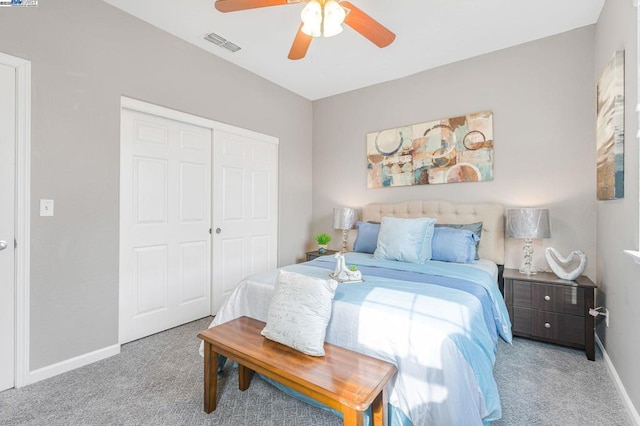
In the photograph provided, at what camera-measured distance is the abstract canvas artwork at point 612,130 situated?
190cm

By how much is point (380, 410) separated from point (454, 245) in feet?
5.95

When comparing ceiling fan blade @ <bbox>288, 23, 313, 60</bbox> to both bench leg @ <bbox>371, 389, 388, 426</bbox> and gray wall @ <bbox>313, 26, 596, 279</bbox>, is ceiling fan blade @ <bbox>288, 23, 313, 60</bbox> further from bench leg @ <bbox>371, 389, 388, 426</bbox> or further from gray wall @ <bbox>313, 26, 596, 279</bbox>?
bench leg @ <bbox>371, 389, 388, 426</bbox>

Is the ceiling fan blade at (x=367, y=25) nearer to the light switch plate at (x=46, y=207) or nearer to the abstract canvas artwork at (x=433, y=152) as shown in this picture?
the abstract canvas artwork at (x=433, y=152)

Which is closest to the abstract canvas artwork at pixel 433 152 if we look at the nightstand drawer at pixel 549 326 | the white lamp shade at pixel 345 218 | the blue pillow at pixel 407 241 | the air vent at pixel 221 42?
the white lamp shade at pixel 345 218

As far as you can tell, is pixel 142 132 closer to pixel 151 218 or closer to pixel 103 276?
pixel 151 218

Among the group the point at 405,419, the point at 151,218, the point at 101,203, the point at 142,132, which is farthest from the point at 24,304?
the point at 405,419

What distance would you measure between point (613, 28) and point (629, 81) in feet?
2.28

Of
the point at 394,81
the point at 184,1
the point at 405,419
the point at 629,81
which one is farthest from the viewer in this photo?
the point at 394,81

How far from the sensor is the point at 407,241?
273cm

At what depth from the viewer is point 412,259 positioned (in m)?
2.68

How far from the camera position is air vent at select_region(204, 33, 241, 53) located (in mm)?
2904

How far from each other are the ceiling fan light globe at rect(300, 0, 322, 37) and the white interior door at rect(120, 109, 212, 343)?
5.84ft

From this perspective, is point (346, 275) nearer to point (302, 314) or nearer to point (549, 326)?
point (302, 314)

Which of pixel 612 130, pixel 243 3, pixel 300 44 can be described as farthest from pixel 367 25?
pixel 612 130
